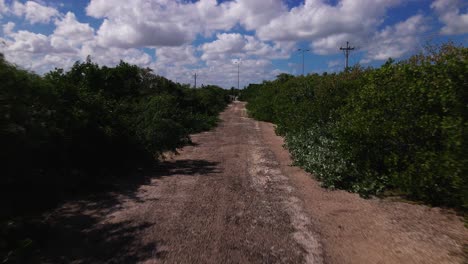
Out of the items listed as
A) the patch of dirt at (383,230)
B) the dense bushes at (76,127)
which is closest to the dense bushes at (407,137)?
the patch of dirt at (383,230)

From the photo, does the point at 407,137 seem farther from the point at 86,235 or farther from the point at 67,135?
the point at 67,135

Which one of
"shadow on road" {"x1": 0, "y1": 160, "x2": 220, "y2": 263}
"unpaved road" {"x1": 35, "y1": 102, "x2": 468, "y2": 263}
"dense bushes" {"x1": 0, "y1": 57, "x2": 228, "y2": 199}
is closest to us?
"shadow on road" {"x1": 0, "y1": 160, "x2": 220, "y2": 263}

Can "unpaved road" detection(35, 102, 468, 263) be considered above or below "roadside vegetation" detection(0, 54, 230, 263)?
below

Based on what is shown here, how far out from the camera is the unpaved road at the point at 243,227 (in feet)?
15.4

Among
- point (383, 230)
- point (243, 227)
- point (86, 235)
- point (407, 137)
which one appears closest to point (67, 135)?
point (86, 235)

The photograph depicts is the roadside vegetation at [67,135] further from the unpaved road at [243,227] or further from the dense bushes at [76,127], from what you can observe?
the unpaved road at [243,227]

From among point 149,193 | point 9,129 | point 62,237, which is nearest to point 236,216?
point 149,193

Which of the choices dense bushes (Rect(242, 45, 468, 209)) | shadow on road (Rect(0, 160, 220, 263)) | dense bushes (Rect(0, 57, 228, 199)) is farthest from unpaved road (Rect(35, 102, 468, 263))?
dense bushes (Rect(0, 57, 228, 199))

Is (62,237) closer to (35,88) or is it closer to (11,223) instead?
(11,223)

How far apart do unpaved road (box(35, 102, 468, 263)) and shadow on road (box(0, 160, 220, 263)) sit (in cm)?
1

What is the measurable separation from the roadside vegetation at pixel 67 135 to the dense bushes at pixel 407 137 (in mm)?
4932

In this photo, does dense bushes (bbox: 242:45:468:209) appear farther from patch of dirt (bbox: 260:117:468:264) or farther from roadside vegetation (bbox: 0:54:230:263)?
roadside vegetation (bbox: 0:54:230:263)

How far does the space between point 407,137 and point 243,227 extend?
3946mm

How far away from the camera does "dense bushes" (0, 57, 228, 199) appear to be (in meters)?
5.15
